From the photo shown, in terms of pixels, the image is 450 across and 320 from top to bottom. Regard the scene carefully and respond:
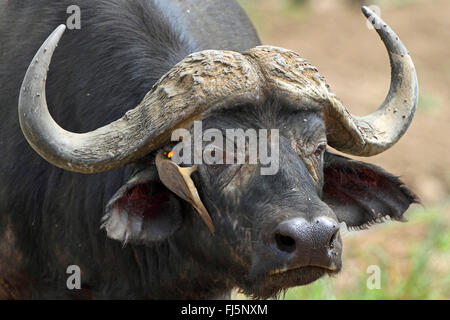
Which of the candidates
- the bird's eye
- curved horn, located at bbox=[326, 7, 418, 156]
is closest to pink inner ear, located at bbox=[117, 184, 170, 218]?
the bird's eye

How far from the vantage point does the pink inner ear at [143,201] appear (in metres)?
4.41

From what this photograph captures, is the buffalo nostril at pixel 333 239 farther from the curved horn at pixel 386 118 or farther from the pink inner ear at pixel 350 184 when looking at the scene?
the pink inner ear at pixel 350 184

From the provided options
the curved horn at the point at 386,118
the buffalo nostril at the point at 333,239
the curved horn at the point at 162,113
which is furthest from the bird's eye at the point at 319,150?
the buffalo nostril at the point at 333,239

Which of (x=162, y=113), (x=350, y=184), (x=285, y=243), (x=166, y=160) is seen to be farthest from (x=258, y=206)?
(x=350, y=184)

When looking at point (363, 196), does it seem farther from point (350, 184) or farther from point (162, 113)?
point (162, 113)

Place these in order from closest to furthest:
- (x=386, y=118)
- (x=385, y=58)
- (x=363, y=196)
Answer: (x=386, y=118)
(x=363, y=196)
(x=385, y=58)

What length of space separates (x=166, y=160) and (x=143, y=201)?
0.34m

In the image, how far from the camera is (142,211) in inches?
177

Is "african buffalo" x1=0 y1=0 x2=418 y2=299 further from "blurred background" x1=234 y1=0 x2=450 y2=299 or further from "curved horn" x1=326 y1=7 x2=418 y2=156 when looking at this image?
"blurred background" x1=234 y1=0 x2=450 y2=299

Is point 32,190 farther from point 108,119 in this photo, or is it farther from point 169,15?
point 169,15

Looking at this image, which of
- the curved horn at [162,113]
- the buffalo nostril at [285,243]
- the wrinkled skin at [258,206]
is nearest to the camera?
the buffalo nostril at [285,243]

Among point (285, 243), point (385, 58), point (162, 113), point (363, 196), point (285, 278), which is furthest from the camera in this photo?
point (385, 58)

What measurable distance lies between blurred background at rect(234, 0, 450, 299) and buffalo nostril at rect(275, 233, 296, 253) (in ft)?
4.02
